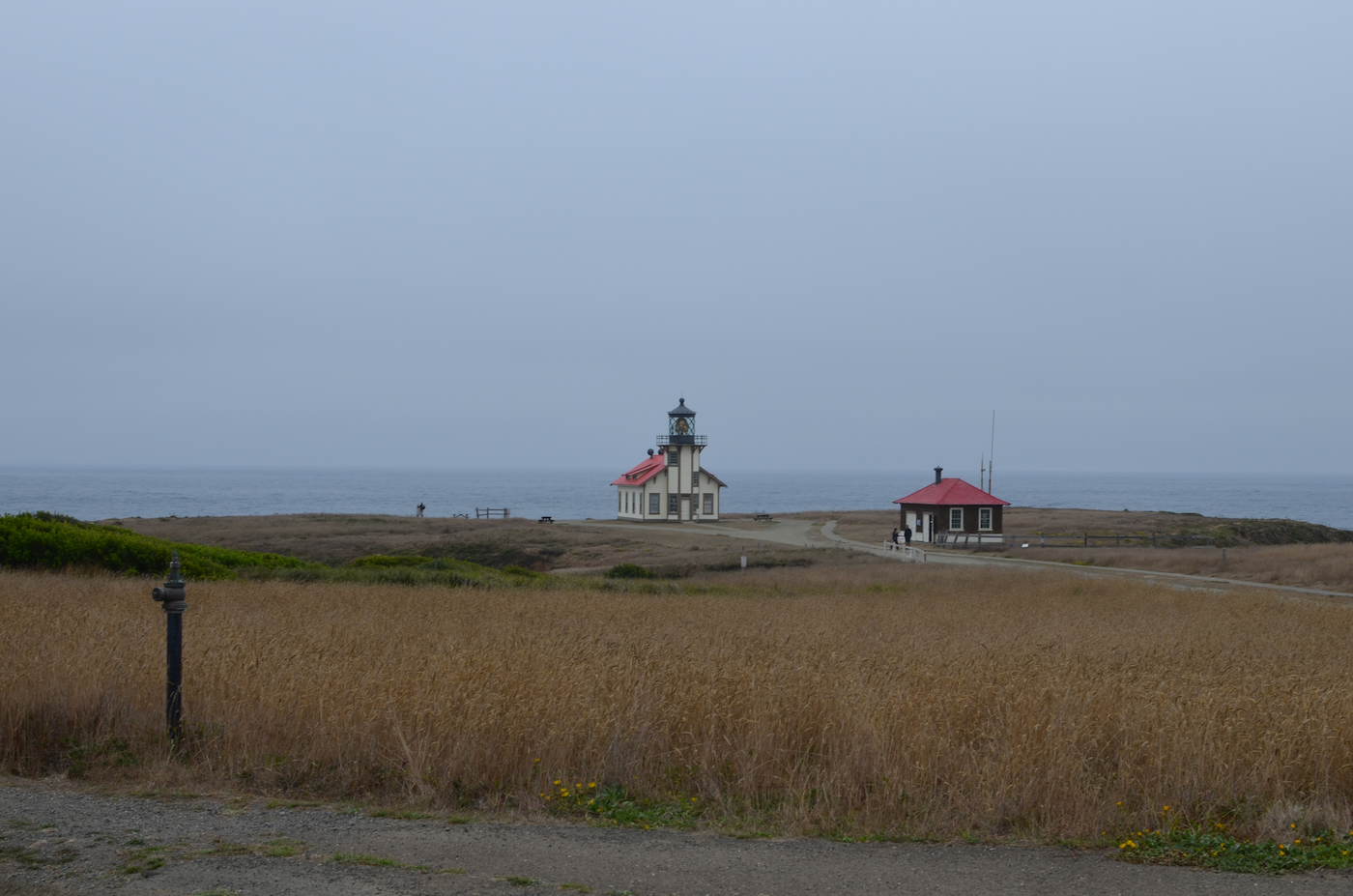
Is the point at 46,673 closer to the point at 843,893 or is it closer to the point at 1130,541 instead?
the point at 843,893

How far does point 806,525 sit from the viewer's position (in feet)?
252

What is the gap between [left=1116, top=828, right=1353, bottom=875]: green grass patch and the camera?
15.8ft

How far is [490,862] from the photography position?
15.5 feet

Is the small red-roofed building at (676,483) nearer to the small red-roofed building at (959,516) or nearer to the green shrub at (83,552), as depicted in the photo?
the small red-roofed building at (959,516)

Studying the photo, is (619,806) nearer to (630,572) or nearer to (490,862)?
(490,862)

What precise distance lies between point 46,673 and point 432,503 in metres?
182

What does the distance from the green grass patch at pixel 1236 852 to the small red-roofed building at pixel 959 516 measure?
5064cm

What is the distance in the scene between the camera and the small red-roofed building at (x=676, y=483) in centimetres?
7719

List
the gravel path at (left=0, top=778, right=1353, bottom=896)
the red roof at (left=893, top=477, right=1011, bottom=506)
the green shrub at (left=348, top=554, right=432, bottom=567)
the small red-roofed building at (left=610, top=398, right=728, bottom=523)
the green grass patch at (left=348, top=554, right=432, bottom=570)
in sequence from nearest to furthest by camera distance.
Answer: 1. the gravel path at (left=0, top=778, right=1353, bottom=896)
2. the green grass patch at (left=348, top=554, right=432, bottom=570)
3. the green shrub at (left=348, top=554, right=432, bottom=567)
4. the red roof at (left=893, top=477, right=1011, bottom=506)
5. the small red-roofed building at (left=610, top=398, right=728, bottom=523)

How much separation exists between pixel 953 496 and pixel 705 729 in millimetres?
51770

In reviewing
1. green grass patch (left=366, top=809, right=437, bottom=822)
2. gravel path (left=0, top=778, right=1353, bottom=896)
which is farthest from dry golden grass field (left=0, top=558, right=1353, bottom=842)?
gravel path (left=0, top=778, right=1353, bottom=896)

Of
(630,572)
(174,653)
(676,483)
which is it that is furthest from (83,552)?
(676,483)

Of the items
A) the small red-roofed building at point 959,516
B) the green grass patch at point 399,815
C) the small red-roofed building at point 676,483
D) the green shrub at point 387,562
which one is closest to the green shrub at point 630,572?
the green shrub at point 387,562

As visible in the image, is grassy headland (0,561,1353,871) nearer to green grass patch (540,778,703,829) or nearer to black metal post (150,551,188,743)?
green grass patch (540,778,703,829)
